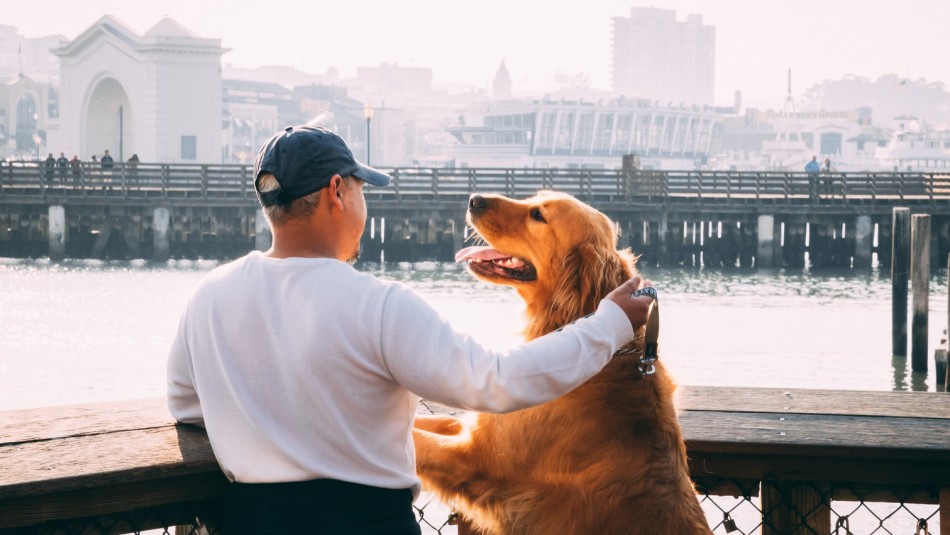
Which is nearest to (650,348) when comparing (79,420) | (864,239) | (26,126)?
(79,420)

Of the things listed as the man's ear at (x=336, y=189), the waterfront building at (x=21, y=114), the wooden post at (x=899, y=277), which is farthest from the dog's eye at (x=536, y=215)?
the waterfront building at (x=21, y=114)

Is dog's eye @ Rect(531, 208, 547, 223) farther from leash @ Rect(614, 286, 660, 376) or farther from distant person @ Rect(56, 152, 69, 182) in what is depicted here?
distant person @ Rect(56, 152, 69, 182)

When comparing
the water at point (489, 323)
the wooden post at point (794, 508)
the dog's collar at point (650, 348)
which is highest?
the dog's collar at point (650, 348)

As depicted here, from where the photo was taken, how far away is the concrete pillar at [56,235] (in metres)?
35.3

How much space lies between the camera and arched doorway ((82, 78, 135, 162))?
59.6 m

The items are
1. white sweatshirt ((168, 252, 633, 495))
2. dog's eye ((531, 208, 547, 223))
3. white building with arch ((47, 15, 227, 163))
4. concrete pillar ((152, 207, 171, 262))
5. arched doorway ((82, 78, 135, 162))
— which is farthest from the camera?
arched doorway ((82, 78, 135, 162))

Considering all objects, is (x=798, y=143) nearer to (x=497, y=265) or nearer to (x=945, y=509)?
(x=497, y=265)

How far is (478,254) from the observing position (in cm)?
312

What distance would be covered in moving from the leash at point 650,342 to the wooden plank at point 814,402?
228mm

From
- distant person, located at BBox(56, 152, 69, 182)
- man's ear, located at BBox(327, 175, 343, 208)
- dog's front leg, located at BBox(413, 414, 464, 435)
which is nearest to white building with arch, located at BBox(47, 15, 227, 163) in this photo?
distant person, located at BBox(56, 152, 69, 182)

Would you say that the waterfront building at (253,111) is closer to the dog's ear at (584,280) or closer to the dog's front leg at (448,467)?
the dog's ear at (584,280)

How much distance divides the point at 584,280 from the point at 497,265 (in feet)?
1.21

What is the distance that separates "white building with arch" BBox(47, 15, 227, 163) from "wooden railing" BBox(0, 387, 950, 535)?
55.9 metres

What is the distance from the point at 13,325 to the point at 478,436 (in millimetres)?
22177
